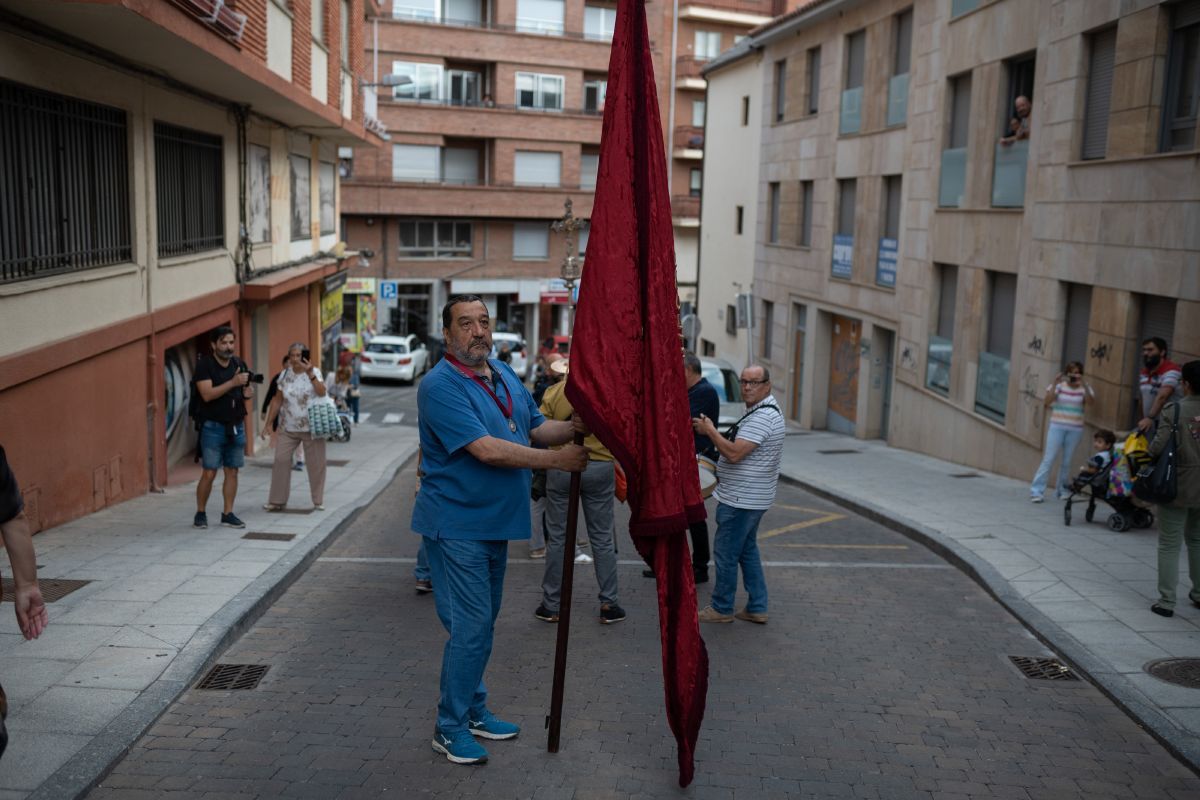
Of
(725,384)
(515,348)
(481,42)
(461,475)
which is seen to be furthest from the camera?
(481,42)

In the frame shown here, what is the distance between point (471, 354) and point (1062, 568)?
20.8 feet

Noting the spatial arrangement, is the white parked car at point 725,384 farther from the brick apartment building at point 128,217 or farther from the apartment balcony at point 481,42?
the apartment balcony at point 481,42

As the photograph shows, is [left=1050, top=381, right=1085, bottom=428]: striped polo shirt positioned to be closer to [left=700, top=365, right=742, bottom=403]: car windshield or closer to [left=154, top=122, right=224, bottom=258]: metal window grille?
[left=700, top=365, right=742, bottom=403]: car windshield

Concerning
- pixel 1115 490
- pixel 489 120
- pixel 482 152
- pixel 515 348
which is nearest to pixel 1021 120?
pixel 1115 490

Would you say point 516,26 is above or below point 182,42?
above

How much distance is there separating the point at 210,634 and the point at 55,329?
4.21m

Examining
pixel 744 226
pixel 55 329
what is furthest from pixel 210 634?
pixel 744 226

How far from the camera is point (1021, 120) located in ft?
52.3

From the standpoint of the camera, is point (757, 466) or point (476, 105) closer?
point (757, 466)

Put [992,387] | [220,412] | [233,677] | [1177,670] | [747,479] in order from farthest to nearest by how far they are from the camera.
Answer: [992,387] < [220,412] < [747,479] < [1177,670] < [233,677]

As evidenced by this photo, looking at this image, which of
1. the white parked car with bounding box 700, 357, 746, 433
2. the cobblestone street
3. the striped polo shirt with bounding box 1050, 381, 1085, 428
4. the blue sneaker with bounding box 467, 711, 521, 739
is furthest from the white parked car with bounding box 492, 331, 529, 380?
the blue sneaker with bounding box 467, 711, 521, 739

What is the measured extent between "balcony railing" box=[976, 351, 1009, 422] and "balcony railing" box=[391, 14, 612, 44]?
30.7 m

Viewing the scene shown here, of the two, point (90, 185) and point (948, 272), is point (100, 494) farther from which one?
point (948, 272)

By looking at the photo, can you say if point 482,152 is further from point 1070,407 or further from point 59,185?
point 59,185
